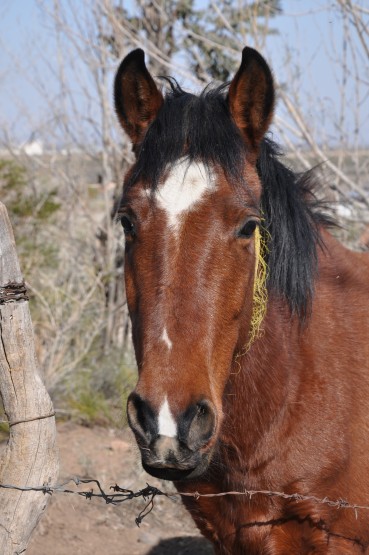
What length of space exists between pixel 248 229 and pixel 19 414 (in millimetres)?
1013

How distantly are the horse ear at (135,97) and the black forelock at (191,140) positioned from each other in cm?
10

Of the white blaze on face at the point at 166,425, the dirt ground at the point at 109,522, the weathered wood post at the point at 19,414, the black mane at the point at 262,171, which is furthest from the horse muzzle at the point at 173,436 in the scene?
the dirt ground at the point at 109,522

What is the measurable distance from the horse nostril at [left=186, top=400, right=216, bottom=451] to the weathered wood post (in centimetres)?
59

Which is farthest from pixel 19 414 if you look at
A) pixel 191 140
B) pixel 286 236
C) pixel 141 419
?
pixel 286 236

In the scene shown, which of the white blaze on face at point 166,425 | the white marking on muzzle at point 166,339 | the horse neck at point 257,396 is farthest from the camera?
the horse neck at point 257,396

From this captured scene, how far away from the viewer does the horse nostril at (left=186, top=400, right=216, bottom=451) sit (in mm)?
2146

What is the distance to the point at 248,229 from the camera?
2.55 m

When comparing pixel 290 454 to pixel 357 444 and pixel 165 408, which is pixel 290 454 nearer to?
pixel 357 444

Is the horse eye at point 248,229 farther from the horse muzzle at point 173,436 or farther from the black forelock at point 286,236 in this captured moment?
the horse muzzle at point 173,436

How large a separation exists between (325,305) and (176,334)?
105 centimetres

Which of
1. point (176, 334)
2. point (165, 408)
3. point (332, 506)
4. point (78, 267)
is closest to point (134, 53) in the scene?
point (176, 334)

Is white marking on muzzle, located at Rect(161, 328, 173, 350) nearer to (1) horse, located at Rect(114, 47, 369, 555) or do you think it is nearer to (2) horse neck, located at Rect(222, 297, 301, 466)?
(1) horse, located at Rect(114, 47, 369, 555)

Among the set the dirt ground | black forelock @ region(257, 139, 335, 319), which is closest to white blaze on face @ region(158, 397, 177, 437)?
black forelock @ region(257, 139, 335, 319)

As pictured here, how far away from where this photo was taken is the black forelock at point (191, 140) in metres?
2.55
